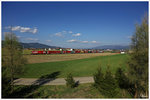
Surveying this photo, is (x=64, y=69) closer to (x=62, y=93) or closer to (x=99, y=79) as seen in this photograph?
(x=62, y=93)

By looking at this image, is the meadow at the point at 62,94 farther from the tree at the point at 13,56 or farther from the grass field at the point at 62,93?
the tree at the point at 13,56

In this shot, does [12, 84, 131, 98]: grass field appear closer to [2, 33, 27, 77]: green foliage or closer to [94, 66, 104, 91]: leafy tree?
[94, 66, 104, 91]: leafy tree

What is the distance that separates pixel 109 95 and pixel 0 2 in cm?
935

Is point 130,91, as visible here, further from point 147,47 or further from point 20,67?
point 20,67

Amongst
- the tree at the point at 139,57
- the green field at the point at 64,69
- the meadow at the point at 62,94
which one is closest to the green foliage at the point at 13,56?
the green field at the point at 64,69

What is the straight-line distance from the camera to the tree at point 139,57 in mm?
6070

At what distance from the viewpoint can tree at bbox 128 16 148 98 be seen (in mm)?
6070

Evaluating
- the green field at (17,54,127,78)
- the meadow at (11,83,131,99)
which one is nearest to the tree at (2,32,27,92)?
the green field at (17,54,127,78)

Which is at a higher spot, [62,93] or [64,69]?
[62,93]

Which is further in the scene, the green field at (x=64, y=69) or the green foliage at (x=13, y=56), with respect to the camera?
the green field at (x=64, y=69)

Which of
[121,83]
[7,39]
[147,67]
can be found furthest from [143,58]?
[7,39]

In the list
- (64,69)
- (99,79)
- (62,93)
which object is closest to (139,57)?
(99,79)

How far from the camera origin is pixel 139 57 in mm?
6418

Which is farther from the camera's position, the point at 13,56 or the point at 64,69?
the point at 64,69
